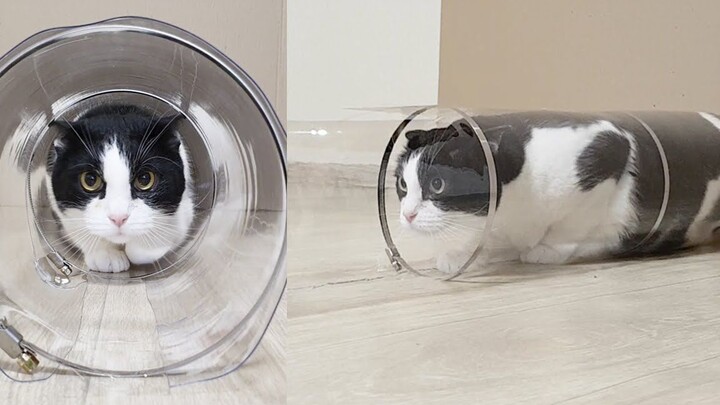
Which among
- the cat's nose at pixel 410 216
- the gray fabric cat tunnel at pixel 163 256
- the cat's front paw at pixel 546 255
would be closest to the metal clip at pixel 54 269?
the gray fabric cat tunnel at pixel 163 256

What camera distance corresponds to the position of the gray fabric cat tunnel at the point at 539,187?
112 cm

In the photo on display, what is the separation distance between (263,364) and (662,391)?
0.41m

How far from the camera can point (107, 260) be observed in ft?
3.14

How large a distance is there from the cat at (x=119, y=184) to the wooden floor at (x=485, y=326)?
0.70 feet

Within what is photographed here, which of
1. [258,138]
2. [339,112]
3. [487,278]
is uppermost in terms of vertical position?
[258,138]

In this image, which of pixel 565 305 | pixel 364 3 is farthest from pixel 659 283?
pixel 364 3

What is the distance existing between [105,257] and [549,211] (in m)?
0.69

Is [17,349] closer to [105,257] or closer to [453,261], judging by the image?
[105,257]

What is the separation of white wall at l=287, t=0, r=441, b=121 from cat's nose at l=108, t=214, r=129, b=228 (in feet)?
2.50

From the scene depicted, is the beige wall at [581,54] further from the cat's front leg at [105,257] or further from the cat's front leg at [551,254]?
the cat's front leg at [105,257]

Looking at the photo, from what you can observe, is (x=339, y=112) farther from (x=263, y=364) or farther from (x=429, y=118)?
(x=263, y=364)

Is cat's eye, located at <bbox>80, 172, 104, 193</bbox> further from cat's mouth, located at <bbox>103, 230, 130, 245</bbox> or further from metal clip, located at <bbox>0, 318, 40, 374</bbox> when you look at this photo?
metal clip, located at <bbox>0, 318, 40, 374</bbox>

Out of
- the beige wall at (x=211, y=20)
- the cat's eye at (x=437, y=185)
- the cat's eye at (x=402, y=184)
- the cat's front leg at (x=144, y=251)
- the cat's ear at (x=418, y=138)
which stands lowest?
the cat's front leg at (x=144, y=251)

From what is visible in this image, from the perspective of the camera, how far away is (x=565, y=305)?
38.9 inches
